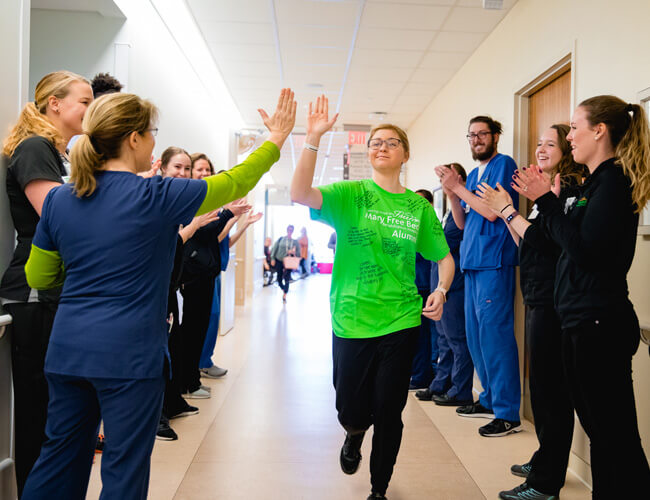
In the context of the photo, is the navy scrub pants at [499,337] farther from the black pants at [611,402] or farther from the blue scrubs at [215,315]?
the blue scrubs at [215,315]

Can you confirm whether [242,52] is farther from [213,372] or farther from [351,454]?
[351,454]

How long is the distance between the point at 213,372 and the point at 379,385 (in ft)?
8.60

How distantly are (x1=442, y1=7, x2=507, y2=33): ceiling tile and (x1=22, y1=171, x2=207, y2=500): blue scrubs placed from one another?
3.50 meters

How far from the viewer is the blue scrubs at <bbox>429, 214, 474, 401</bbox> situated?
3.74m

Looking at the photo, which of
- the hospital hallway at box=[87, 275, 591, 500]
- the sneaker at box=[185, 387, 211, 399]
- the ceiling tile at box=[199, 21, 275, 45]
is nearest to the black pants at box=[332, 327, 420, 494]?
the hospital hallway at box=[87, 275, 591, 500]

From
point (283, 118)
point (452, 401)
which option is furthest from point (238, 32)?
point (452, 401)

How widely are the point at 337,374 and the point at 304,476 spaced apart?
2.24 feet

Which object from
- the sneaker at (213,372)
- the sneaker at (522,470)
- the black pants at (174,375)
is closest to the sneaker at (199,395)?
the black pants at (174,375)

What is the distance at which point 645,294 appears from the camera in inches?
88.4

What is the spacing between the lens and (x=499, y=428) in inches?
123

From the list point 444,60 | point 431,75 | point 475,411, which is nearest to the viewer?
point 475,411

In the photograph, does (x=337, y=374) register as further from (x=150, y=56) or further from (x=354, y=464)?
(x=150, y=56)

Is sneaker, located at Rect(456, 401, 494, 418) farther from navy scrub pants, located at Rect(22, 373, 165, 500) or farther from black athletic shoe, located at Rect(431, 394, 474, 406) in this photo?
navy scrub pants, located at Rect(22, 373, 165, 500)

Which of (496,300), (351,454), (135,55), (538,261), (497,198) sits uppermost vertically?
(135,55)
